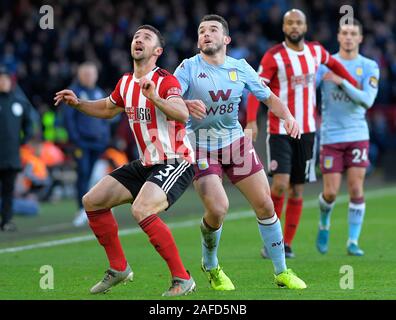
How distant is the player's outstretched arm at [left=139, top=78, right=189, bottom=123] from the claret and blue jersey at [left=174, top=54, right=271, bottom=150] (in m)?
0.78

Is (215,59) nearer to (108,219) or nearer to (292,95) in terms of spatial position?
(108,219)

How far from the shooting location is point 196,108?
863 centimetres

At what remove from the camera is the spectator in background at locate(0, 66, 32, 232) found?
15131 millimetres

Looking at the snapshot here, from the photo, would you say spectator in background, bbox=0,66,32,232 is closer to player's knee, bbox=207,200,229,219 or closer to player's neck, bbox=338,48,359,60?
player's neck, bbox=338,48,359,60

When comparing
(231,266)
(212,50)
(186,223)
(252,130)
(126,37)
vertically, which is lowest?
(186,223)

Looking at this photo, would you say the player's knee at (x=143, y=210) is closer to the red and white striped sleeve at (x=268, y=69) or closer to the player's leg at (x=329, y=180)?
the red and white striped sleeve at (x=268, y=69)

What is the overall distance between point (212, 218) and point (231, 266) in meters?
1.70

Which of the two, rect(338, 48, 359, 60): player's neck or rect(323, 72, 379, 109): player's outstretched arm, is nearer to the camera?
rect(323, 72, 379, 109): player's outstretched arm

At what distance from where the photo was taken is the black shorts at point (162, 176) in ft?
28.4

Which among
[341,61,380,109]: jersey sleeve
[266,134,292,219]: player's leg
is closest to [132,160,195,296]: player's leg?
[266,134,292,219]: player's leg

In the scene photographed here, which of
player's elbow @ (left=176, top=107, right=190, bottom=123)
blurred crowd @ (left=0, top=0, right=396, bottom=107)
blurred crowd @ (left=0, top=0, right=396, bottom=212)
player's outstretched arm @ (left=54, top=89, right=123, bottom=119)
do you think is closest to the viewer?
player's elbow @ (left=176, top=107, right=190, bottom=123)

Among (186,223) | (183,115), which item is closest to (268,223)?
(183,115)

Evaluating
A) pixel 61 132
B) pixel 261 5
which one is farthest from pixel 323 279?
pixel 261 5

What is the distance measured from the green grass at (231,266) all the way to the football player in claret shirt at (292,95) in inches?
30.9
